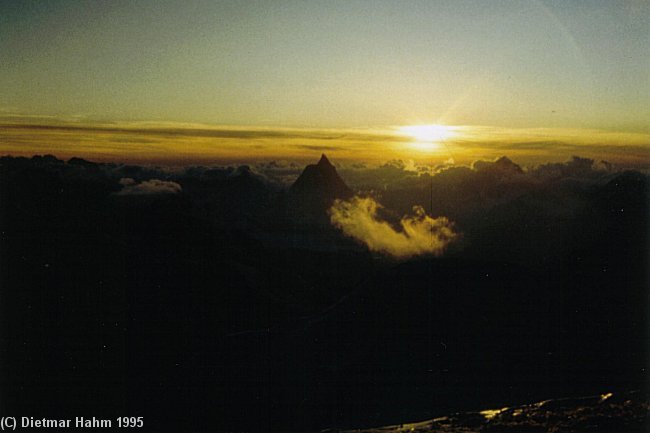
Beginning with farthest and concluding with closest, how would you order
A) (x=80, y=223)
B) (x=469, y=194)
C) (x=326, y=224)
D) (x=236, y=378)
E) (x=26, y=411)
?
(x=326, y=224)
(x=80, y=223)
(x=469, y=194)
(x=236, y=378)
(x=26, y=411)

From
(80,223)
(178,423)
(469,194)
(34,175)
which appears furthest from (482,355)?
(80,223)

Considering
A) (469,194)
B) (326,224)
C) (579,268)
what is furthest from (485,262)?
(326,224)

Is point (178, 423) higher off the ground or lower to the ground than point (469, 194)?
lower

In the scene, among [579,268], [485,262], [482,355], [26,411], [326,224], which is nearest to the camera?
[26,411]

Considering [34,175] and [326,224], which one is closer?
[34,175]

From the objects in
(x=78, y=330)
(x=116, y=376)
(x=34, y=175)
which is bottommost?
(x=116, y=376)

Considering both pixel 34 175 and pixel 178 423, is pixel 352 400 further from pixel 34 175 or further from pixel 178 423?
pixel 34 175

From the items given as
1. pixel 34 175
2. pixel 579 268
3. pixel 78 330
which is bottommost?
pixel 78 330

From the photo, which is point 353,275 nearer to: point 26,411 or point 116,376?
point 116,376

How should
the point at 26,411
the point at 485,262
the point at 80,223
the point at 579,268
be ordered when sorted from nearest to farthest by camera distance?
1. the point at 26,411
2. the point at 485,262
3. the point at 579,268
4. the point at 80,223
